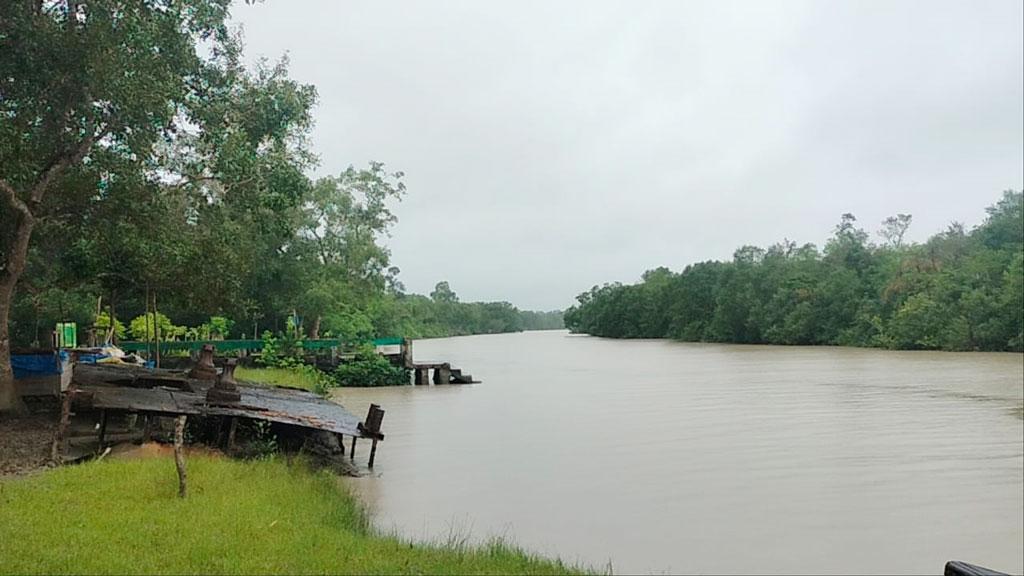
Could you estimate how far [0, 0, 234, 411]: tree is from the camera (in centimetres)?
977

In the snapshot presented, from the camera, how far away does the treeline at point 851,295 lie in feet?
105

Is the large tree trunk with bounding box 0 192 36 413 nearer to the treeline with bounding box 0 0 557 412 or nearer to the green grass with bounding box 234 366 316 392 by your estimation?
the treeline with bounding box 0 0 557 412

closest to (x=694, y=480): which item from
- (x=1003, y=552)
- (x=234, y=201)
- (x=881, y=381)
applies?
(x=1003, y=552)

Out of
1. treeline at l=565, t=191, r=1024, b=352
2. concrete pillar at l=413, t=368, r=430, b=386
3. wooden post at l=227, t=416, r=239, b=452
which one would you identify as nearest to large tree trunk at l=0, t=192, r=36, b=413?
wooden post at l=227, t=416, r=239, b=452

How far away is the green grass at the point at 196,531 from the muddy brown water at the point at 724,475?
1810 mm

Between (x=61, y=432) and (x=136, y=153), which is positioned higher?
(x=136, y=153)

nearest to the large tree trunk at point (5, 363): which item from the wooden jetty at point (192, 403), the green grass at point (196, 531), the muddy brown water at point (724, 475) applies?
the wooden jetty at point (192, 403)

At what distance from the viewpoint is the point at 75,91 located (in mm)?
10250

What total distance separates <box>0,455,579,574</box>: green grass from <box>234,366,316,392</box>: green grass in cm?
1414

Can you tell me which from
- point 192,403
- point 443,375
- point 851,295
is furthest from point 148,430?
point 851,295

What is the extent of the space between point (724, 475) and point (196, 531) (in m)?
8.41

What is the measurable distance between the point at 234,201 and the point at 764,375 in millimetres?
23156

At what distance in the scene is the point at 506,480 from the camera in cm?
1176

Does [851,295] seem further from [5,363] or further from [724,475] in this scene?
[5,363]
